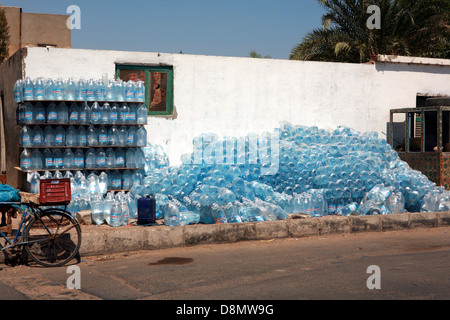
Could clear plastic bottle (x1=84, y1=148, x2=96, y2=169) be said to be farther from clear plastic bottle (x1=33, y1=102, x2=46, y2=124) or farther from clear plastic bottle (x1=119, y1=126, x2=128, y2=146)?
clear plastic bottle (x1=33, y1=102, x2=46, y2=124)

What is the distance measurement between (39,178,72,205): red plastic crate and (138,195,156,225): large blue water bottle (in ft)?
6.27

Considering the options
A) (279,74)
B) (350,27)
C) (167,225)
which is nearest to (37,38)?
(350,27)

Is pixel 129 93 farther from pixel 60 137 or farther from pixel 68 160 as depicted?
pixel 68 160

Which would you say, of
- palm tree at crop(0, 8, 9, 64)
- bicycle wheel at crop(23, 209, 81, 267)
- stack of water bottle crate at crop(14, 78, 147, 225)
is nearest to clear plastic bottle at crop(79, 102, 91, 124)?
stack of water bottle crate at crop(14, 78, 147, 225)

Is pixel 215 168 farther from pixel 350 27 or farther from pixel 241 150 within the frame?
pixel 350 27

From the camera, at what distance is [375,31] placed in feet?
65.6

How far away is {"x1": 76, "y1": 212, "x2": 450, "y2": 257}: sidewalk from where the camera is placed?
25.7 feet

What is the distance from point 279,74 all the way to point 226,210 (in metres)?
5.73

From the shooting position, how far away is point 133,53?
1240 centimetres

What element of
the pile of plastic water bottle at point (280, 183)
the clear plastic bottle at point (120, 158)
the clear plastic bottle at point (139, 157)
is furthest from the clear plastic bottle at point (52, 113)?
the pile of plastic water bottle at point (280, 183)

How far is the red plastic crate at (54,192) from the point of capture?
6871 millimetres

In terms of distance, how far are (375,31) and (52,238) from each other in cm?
1631

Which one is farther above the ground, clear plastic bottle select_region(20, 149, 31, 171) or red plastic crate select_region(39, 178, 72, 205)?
clear plastic bottle select_region(20, 149, 31, 171)

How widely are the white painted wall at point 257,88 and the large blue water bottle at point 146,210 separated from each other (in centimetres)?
394
